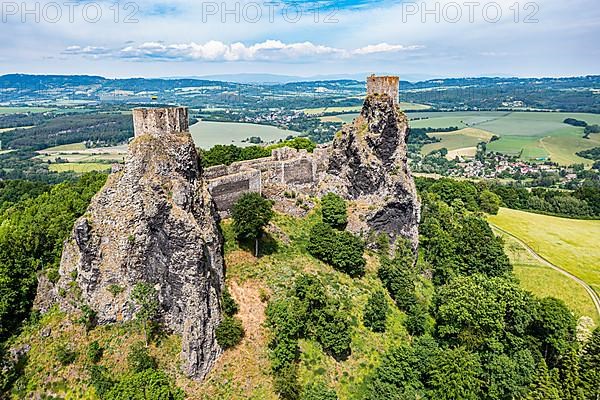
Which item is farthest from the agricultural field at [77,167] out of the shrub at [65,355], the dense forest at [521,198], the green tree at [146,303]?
the shrub at [65,355]

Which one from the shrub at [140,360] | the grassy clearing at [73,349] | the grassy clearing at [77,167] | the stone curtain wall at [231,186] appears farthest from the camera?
the grassy clearing at [77,167]

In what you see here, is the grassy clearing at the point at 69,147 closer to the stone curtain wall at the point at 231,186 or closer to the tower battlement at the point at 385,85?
the stone curtain wall at the point at 231,186

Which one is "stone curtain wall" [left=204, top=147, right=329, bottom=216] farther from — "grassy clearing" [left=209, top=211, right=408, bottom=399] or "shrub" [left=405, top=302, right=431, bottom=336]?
"shrub" [left=405, top=302, right=431, bottom=336]

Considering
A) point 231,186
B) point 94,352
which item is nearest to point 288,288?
point 231,186

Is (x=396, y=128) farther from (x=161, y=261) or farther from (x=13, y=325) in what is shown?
(x=13, y=325)

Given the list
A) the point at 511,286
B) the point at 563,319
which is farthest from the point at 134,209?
the point at 563,319

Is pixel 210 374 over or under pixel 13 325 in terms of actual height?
under
